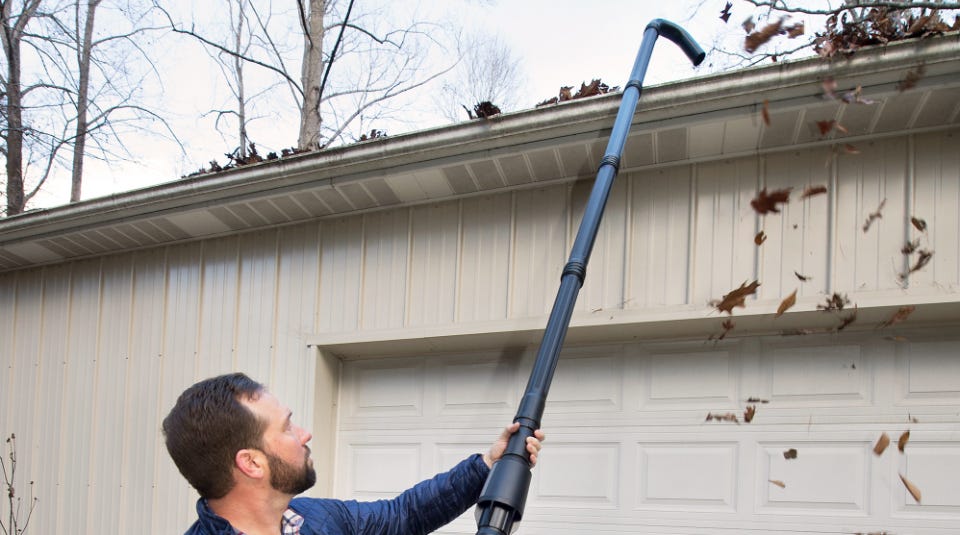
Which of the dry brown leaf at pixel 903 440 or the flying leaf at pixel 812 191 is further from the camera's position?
the flying leaf at pixel 812 191

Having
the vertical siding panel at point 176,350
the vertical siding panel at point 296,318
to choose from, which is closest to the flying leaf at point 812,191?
the vertical siding panel at point 296,318

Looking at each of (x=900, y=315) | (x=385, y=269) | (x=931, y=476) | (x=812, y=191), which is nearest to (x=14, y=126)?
(x=385, y=269)

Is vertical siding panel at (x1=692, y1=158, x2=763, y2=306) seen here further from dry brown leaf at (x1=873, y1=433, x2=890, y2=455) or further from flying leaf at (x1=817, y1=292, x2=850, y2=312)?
dry brown leaf at (x1=873, y1=433, x2=890, y2=455)

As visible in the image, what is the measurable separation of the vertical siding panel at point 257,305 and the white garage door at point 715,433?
859mm

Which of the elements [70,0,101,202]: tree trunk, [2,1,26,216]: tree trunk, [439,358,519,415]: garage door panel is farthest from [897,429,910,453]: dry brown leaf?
[70,0,101,202]: tree trunk

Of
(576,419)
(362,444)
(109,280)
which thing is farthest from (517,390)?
(109,280)

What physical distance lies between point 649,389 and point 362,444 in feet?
5.35

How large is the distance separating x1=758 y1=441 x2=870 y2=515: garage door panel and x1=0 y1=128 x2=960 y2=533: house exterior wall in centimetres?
62

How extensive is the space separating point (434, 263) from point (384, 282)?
313 millimetres

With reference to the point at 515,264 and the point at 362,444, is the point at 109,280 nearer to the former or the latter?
the point at 362,444

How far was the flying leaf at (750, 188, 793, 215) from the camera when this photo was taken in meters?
3.32

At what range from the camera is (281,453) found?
2.04 m

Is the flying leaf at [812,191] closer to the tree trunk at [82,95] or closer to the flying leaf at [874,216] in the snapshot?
the flying leaf at [874,216]

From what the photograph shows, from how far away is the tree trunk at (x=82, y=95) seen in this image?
11719mm
